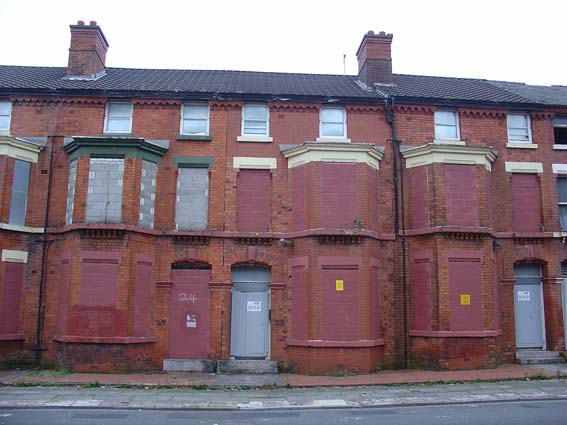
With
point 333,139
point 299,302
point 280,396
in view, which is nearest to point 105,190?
A: point 299,302

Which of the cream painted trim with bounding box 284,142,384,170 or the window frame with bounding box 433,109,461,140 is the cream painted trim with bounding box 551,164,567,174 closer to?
the window frame with bounding box 433,109,461,140

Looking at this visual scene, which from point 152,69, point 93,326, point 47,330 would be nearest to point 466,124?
point 152,69

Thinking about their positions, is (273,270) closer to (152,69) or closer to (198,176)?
(198,176)

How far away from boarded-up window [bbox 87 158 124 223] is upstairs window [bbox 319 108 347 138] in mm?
6854

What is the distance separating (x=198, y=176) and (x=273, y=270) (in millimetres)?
4036

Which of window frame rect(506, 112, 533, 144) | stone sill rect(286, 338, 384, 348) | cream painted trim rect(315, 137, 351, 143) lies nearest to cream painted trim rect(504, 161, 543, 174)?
window frame rect(506, 112, 533, 144)

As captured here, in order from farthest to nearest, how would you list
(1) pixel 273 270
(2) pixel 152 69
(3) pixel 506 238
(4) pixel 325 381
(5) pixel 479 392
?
(2) pixel 152 69
(3) pixel 506 238
(1) pixel 273 270
(4) pixel 325 381
(5) pixel 479 392

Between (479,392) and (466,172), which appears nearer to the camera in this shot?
(479,392)

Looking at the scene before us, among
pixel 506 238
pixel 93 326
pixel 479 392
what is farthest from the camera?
pixel 506 238

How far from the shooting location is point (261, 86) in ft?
63.4

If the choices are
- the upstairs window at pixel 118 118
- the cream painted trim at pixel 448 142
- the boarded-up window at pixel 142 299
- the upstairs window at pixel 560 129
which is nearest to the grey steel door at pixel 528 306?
the cream painted trim at pixel 448 142

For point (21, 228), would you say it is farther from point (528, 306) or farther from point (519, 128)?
point (519, 128)

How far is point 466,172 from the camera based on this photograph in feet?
56.9

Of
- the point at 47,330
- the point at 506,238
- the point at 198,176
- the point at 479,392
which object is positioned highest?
the point at 198,176
